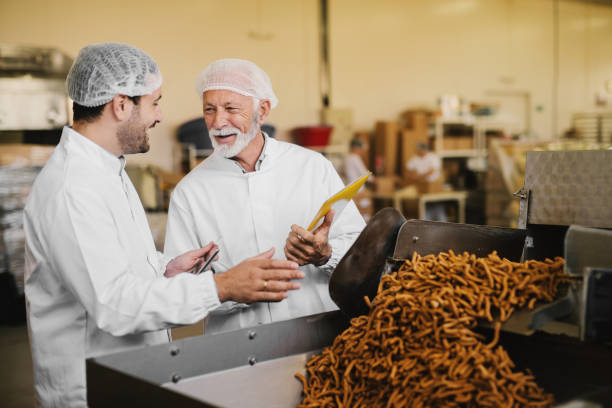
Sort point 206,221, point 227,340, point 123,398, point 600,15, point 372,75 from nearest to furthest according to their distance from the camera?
point 123,398, point 227,340, point 206,221, point 372,75, point 600,15

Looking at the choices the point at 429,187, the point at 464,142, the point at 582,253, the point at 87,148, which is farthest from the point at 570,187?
the point at 464,142

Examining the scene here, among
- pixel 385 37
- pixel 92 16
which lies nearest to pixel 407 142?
pixel 385 37

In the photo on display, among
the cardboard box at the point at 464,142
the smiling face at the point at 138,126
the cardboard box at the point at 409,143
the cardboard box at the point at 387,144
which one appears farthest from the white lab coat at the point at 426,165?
the smiling face at the point at 138,126

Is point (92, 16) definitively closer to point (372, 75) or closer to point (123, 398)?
point (372, 75)

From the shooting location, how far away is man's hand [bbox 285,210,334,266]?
1623 millimetres

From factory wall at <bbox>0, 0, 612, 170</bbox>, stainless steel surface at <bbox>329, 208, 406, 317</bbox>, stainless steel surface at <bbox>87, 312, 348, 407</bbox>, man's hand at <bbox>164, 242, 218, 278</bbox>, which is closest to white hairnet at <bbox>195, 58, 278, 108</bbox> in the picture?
man's hand at <bbox>164, 242, 218, 278</bbox>

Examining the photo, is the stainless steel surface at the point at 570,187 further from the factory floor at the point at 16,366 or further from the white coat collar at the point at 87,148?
the factory floor at the point at 16,366

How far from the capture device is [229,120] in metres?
1.98

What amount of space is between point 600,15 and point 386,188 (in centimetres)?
729

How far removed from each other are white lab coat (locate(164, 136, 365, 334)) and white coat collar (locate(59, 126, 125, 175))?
54 cm

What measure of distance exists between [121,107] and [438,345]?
3.38 feet

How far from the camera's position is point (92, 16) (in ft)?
21.1

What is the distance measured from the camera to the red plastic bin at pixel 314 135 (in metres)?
7.45

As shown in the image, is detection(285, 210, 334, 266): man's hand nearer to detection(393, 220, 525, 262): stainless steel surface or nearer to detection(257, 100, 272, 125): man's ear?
detection(393, 220, 525, 262): stainless steel surface
